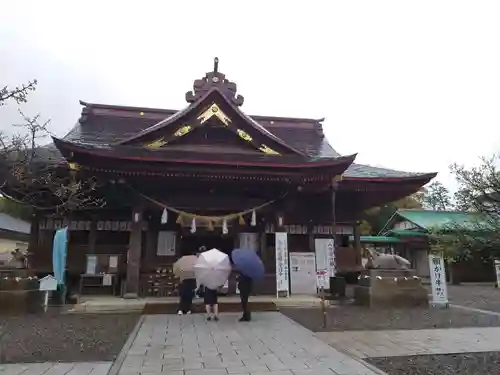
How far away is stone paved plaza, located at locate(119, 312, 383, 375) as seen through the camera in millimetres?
6043

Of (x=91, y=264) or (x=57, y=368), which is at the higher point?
(x=91, y=264)

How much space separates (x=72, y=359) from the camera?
6.80 m

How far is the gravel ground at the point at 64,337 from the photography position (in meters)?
7.03

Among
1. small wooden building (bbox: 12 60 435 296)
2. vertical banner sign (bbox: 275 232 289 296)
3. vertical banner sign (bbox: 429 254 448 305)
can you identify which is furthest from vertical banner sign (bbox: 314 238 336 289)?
vertical banner sign (bbox: 429 254 448 305)

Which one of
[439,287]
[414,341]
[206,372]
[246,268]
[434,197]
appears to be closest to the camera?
[206,372]

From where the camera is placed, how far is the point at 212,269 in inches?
399

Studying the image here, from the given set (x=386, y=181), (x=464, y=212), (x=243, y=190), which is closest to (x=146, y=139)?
(x=243, y=190)

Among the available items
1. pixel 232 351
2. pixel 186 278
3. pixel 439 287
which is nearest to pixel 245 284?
pixel 186 278

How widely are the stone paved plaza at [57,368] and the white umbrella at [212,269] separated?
12.9 ft

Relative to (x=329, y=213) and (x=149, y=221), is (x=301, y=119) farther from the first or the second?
(x=149, y=221)

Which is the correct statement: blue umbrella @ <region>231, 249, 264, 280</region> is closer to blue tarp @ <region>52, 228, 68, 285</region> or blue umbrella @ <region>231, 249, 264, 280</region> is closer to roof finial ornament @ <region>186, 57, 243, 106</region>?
blue tarp @ <region>52, 228, 68, 285</region>

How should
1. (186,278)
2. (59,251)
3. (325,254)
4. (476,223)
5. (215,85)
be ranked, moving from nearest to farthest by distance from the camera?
(476,223), (186,278), (59,251), (325,254), (215,85)

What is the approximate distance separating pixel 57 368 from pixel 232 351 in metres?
2.93

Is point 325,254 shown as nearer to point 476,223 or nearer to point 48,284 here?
point 48,284
